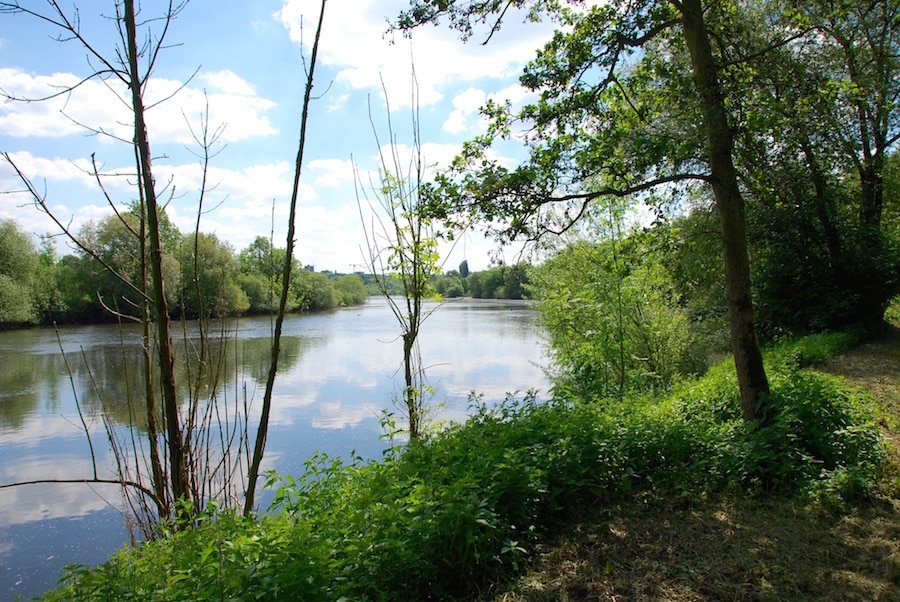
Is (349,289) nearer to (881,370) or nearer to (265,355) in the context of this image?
(265,355)

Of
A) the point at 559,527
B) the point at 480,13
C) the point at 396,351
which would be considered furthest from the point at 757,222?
the point at 396,351

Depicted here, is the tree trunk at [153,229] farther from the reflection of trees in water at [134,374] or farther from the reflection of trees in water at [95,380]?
the reflection of trees in water at [134,374]

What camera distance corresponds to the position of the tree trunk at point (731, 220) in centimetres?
422

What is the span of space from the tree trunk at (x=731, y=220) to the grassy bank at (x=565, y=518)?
32cm

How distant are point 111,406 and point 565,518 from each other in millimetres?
11330

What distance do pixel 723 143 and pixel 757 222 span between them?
8088 mm

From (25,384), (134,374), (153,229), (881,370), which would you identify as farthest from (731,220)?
(25,384)

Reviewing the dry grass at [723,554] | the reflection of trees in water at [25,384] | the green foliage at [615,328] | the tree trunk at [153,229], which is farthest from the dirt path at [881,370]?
the reflection of trees in water at [25,384]

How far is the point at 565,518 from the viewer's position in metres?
3.39

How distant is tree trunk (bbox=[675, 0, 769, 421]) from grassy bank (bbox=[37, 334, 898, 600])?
1.06 ft

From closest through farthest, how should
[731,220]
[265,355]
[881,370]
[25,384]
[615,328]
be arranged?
[731,220] < [881,370] < [615,328] < [25,384] < [265,355]

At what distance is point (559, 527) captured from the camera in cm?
327

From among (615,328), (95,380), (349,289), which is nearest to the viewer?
(615,328)

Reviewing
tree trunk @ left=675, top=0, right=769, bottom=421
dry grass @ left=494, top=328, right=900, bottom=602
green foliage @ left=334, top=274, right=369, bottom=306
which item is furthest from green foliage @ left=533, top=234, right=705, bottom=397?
green foliage @ left=334, top=274, right=369, bottom=306
